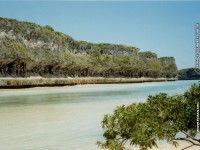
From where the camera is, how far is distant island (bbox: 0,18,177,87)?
66562mm

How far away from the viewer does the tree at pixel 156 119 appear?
6.16m

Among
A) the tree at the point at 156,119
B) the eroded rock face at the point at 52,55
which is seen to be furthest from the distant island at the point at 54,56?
the tree at the point at 156,119

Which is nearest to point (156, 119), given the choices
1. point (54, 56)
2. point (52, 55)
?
point (52, 55)

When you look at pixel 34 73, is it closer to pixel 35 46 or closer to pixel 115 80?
pixel 35 46

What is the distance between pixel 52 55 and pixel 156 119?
7964 centimetres

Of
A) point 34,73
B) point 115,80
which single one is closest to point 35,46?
point 34,73

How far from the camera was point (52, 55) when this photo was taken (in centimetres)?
8488

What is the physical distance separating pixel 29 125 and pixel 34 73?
5863 centimetres

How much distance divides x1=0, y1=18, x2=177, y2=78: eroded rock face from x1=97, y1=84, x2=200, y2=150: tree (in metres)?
55.9

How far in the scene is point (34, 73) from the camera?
236 ft

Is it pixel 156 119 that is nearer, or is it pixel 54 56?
pixel 156 119

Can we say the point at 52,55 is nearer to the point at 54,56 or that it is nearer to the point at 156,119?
the point at 54,56

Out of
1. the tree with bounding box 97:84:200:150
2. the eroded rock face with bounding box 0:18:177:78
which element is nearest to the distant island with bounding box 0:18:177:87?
the eroded rock face with bounding box 0:18:177:78

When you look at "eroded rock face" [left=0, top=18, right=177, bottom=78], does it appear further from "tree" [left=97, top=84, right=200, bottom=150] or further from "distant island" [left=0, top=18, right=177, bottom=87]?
"tree" [left=97, top=84, right=200, bottom=150]
